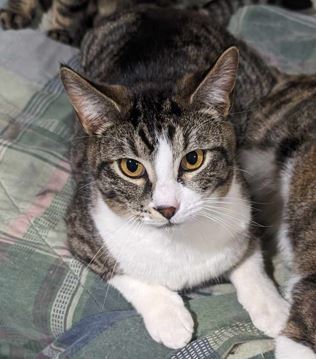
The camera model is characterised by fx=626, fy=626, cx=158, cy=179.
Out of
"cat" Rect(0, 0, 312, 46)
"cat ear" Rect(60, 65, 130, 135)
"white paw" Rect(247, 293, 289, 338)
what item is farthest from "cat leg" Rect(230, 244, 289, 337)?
"cat" Rect(0, 0, 312, 46)

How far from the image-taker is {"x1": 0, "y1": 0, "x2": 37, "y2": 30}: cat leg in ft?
9.40

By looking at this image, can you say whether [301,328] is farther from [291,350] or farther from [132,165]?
[132,165]

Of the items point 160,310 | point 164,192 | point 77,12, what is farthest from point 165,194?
point 77,12

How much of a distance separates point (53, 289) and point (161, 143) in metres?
0.65

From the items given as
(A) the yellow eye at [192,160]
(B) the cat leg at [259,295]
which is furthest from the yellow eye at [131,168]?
(B) the cat leg at [259,295]

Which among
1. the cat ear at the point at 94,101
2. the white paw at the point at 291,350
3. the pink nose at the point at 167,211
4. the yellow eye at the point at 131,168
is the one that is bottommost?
the white paw at the point at 291,350

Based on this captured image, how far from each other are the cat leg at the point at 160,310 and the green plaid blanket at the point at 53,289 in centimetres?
3

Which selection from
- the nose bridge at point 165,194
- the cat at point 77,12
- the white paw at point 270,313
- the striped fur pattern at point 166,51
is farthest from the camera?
the cat at point 77,12

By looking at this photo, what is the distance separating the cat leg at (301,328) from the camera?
1.63m

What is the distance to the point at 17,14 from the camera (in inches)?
115

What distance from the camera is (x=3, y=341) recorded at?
1.81 metres

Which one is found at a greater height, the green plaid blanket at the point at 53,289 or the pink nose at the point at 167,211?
the pink nose at the point at 167,211

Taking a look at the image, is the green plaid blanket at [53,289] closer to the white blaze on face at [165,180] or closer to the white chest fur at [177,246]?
the white chest fur at [177,246]

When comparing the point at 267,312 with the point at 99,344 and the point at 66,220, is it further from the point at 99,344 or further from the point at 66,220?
the point at 66,220
